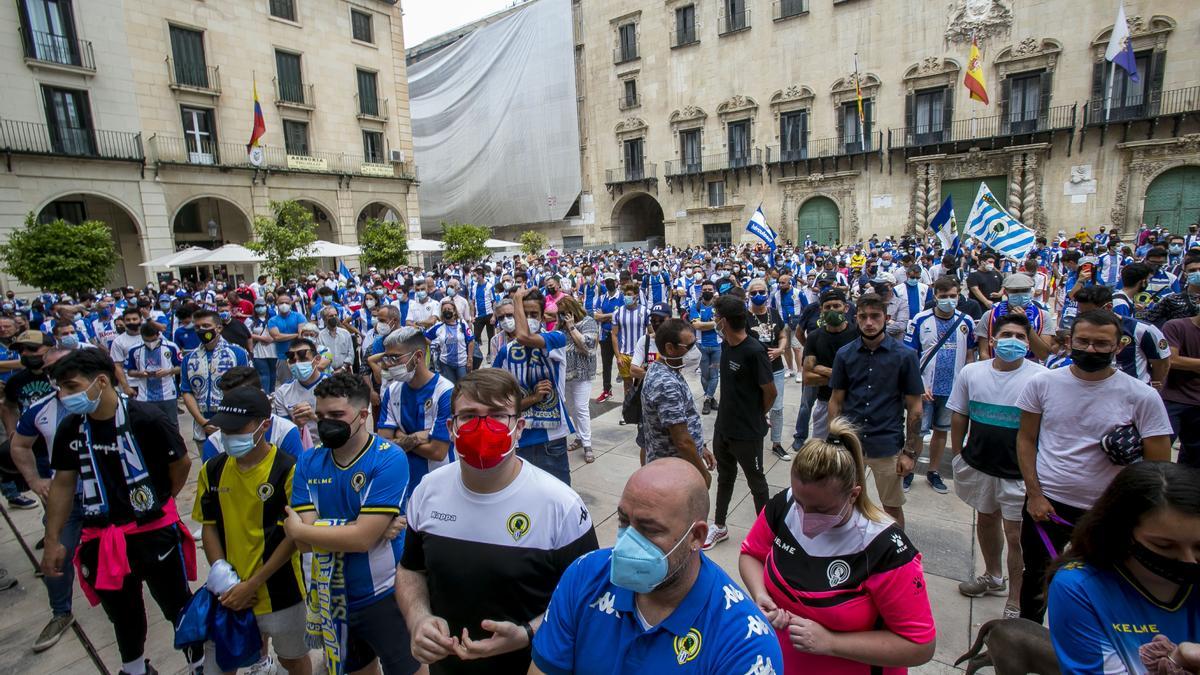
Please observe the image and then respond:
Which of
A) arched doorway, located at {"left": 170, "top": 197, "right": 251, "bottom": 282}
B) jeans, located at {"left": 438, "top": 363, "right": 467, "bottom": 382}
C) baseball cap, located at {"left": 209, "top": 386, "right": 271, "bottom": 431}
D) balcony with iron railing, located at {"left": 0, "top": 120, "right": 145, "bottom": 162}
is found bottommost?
jeans, located at {"left": 438, "top": 363, "right": 467, "bottom": 382}

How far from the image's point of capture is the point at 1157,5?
76.3 feet

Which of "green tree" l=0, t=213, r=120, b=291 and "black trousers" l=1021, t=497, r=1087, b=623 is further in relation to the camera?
"green tree" l=0, t=213, r=120, b=291

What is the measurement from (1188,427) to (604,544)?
4.32 metres

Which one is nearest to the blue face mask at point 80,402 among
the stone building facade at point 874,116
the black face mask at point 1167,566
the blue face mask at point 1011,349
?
the black face mask at point 1167,566

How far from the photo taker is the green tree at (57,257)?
1534cm

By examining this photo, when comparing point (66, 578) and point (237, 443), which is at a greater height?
point (237, 443)

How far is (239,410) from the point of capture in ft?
9.11

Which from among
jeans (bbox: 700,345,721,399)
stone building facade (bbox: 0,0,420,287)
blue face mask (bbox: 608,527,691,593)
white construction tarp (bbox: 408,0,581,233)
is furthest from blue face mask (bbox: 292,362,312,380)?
white construction tarp (bbox: 408,0,581,233)

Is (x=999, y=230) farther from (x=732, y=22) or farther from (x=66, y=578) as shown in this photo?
(x=732, y=22)

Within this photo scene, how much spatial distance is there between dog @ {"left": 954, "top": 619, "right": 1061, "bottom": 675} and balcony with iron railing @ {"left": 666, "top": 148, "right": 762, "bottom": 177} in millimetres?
32760

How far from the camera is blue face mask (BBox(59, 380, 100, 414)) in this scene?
9.74 ft

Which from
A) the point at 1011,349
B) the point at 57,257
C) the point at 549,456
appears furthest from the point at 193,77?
the point at 1011,349

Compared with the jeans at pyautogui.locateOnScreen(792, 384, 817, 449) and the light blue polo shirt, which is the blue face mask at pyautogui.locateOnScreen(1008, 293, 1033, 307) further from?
the light blue polo shirt

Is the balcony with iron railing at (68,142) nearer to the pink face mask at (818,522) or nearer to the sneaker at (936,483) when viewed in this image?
the pink face mask at (818,522)
